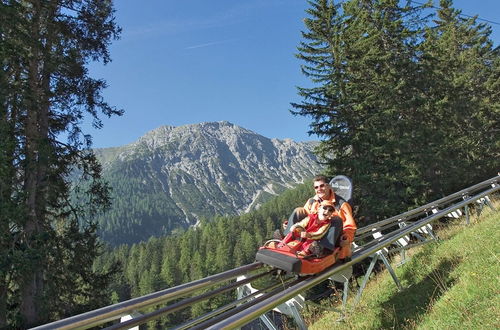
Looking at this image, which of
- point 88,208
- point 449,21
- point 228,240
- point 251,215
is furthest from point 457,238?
point 251,215

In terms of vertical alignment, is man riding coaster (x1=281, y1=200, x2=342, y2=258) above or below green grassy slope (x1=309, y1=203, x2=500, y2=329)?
above

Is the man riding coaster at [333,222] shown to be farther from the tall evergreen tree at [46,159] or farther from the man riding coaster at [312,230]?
the tall evergreen tree at [46,159]

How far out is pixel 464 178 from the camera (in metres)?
23.2

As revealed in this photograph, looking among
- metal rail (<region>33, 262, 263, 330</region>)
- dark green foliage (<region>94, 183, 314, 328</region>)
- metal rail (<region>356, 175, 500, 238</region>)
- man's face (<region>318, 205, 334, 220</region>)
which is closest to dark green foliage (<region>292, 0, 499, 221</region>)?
A: metal rail (<region>356, 175, 500, 238</region>)

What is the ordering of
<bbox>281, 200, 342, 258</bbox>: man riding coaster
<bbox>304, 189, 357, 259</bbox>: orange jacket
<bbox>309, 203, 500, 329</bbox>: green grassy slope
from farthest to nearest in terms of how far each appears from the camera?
<bbox>304, 189, 357, 259</bbox>: orange jacket → <bbox>281, 200, 342, 258</bbox>: man riding coaster → <bbox>309, 203, 500, 329</bbox>: green grassy slope

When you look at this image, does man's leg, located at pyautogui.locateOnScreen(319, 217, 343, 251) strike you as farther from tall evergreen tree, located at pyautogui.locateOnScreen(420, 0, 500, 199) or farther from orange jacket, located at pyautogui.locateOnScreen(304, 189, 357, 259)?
tall evergreen tree, located at pyautogui.locateOnScreen(420, 0, 500, 199)

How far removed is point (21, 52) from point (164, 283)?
93378mm

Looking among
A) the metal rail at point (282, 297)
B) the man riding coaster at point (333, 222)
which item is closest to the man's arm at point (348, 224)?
the man riding coaster at point (333, 222)

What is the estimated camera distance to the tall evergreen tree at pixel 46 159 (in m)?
9.50

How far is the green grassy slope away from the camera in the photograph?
13.8 feet

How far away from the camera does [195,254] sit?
357 ft

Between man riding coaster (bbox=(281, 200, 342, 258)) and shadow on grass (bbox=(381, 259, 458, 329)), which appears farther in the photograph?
man riding coaster (bbox=(281, 200, 342, 258))

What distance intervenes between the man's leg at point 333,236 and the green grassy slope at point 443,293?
1.29m

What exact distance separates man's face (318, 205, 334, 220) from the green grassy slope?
169 cm
